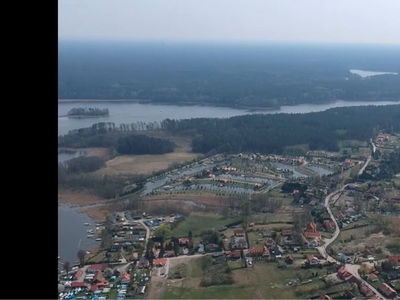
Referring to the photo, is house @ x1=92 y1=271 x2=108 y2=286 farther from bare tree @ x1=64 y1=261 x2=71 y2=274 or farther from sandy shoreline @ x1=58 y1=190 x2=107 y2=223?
sandy shoreline @ x1=58 y1=190 x2=107 y2=223

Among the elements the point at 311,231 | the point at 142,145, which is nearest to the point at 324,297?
the point at 311,231

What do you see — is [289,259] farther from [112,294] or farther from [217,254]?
[112,294]

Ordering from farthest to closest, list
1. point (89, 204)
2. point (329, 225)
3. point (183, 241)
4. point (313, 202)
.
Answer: point (313, 202)
point (89, 204)
point (329, 225)
point (183, 241)

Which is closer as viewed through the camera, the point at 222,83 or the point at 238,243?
the point at 238,243

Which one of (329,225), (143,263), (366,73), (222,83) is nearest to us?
(143,263)

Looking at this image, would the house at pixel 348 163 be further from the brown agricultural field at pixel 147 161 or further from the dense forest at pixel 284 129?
the brown agricultural field at pixel 147 161

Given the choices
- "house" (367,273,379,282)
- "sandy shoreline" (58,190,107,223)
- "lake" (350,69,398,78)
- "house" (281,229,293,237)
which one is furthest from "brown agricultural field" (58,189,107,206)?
"lake" (350,69,398,78)

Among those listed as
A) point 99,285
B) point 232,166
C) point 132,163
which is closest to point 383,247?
point 99,285
